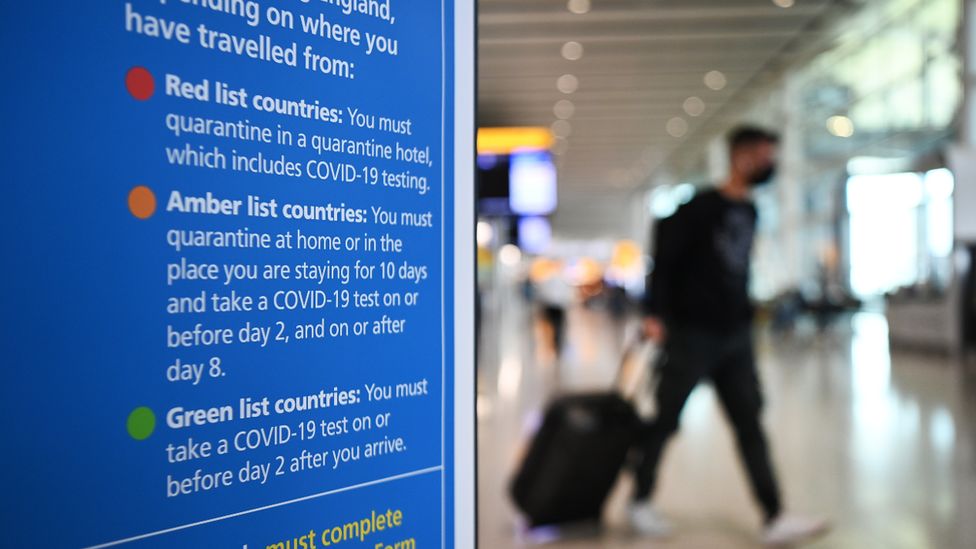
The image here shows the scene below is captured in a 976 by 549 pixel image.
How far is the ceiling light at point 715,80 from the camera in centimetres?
1911

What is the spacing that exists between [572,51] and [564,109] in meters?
5.89

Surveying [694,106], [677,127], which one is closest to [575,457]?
[694,106]

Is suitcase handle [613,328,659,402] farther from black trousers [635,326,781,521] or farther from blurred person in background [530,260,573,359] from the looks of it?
blurred person in background [530,260,573,359]

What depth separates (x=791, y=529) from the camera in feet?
11.5

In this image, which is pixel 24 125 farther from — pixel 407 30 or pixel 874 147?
pixel 874 147

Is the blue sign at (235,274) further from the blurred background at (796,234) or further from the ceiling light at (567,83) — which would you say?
the ceiling light at (567,83)

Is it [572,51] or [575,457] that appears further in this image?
[572,51]

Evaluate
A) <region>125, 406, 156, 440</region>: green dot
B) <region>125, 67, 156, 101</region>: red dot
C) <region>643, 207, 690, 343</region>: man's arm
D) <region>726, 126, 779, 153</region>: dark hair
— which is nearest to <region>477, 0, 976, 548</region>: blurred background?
<region>643, 207, 690, 343</region>: man's arm

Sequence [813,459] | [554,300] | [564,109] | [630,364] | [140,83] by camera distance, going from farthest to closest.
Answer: [564,109] → [554,300] → [630,364] → [813,459] → [140,83]

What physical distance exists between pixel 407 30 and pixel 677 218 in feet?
8.57

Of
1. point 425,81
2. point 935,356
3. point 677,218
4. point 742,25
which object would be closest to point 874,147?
point 742,25

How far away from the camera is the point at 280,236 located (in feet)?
3.84

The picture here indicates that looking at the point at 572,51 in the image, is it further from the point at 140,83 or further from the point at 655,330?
the point at 140,83

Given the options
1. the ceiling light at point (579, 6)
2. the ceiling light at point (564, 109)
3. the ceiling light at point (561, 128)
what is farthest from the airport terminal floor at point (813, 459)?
the ceiling light at point (561, 128)
